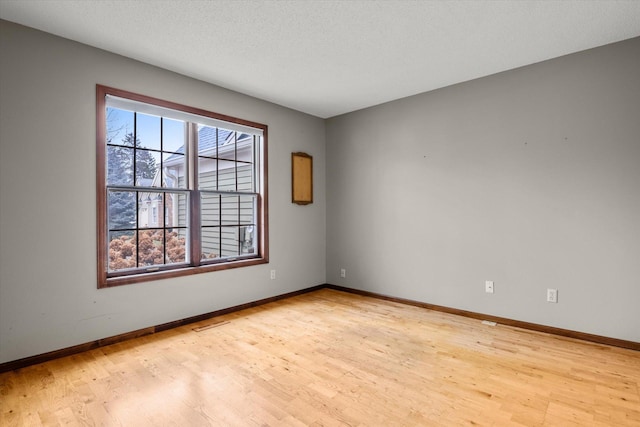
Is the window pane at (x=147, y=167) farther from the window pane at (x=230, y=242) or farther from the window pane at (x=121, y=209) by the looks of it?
the window pane at (x=230, y=242)

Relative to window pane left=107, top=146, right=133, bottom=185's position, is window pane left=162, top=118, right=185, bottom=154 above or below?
above

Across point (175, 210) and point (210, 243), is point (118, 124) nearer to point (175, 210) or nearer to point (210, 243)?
point (175, 210)

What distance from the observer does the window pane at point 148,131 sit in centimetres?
328

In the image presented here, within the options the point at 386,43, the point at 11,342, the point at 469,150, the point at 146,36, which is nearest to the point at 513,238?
the point at 469,150

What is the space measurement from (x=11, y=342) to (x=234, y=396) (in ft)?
5.96

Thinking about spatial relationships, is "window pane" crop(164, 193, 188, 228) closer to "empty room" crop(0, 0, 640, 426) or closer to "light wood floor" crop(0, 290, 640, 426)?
"empty room" crop(0, 0, 640, 426)

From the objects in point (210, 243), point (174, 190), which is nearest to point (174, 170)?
point (174, 190)

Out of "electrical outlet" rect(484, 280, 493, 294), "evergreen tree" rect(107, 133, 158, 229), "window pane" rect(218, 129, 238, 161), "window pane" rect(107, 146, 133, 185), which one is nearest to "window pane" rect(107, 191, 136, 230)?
"evergreen tree" rect(107, 133, 158, 229)

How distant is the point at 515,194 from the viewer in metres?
3.43

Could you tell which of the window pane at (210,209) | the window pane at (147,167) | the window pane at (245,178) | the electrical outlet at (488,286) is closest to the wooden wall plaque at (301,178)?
the window pane at (245,178)

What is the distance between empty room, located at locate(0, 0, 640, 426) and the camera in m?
2.27

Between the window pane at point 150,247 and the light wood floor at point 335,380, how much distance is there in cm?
73

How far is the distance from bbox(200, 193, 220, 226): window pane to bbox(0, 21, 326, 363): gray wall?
28.6 inches

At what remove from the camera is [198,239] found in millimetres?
3701
